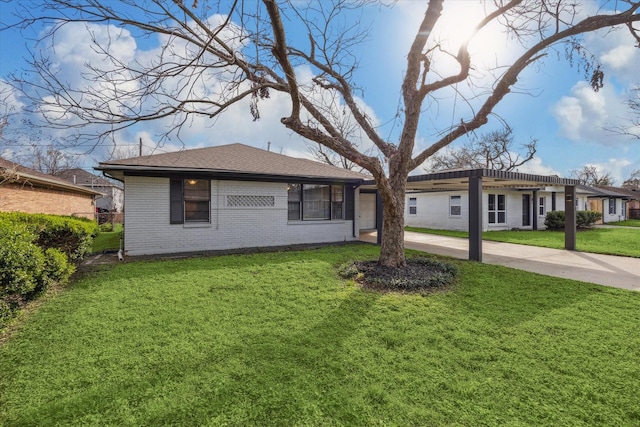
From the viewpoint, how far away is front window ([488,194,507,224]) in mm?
17297

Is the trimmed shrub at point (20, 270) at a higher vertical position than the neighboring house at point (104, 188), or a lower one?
lower

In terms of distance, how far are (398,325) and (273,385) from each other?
2.03 m

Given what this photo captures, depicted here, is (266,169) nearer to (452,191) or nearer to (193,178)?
(193,178)

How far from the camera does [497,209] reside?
17609 mm

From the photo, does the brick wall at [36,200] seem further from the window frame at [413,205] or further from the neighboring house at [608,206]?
the neighboring house at [608,206]

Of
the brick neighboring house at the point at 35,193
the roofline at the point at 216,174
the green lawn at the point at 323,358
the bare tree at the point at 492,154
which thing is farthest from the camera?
the bare tree at the point at 492,154

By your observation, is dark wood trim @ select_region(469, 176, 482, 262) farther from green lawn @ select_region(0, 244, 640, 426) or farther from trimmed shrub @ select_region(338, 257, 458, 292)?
green lawn @ select_region(0, 244, 640, 426)

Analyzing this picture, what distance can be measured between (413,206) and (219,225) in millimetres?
14399

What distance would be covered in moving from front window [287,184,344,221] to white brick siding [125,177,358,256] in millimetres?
317

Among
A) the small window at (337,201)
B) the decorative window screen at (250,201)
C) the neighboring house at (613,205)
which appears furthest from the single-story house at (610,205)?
the decorative window screen at (250,201)

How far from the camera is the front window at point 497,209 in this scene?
681 inches

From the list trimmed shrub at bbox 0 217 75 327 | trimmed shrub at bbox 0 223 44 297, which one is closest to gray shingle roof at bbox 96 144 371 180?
trimmed shrub at bbox 0 217 75 327

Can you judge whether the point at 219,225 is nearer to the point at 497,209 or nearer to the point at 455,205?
the point at 455,205

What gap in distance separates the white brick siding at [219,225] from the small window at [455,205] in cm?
852
